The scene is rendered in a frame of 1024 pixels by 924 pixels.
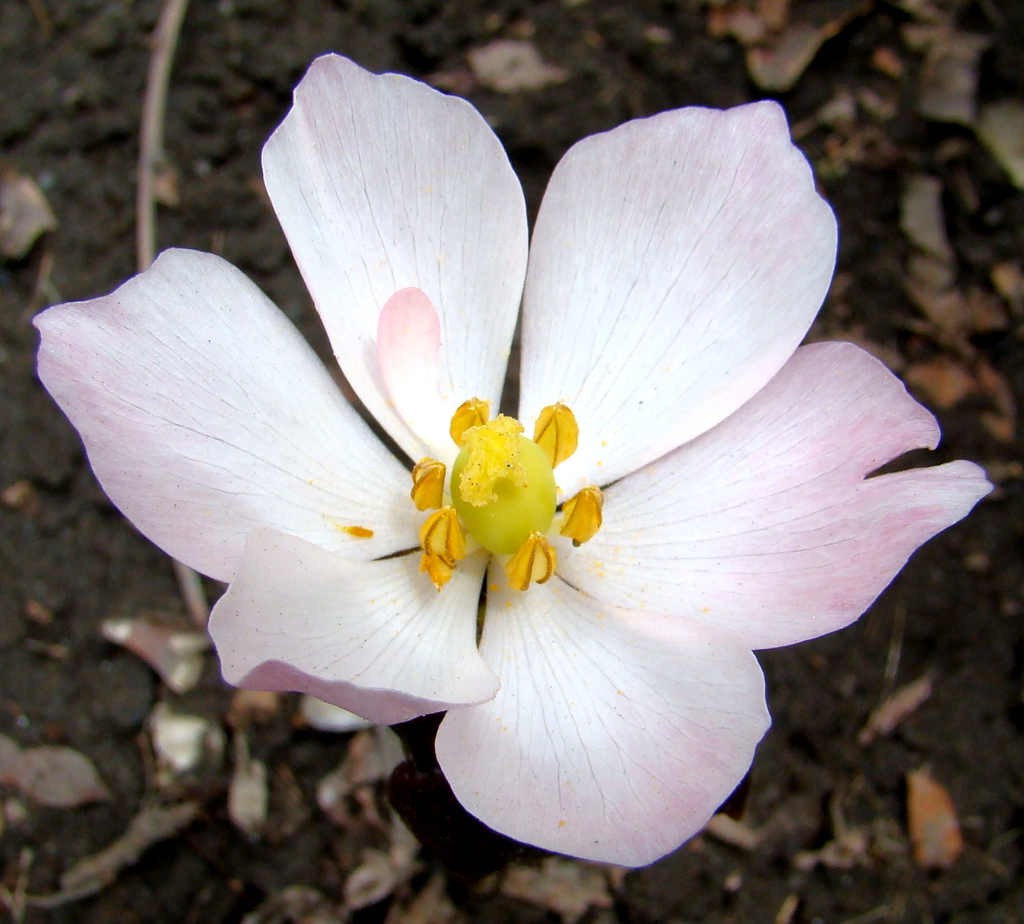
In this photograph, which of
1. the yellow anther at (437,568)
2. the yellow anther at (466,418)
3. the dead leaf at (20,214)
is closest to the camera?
the yellow anther at (437,568)

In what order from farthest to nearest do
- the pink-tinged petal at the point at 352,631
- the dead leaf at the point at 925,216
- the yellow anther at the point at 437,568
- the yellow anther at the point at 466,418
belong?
the dead leaf at the point at 925,216 < the yellow anther at the point at 466,418 < the yellow anther at the point at 437,568 < the pink-tinged petal at the point at 352,631

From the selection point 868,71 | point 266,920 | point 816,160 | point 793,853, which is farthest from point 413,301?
point 868,71

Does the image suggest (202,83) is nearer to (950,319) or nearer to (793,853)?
(950,319)

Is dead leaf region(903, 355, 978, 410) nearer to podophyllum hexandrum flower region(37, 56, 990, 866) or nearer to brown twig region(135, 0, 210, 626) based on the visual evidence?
podophyllum hexandrum flower region(37, 56, 990, 866)

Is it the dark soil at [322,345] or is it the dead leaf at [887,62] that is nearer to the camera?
the dark soil at [322,345]

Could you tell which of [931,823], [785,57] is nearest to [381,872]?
[931,823]

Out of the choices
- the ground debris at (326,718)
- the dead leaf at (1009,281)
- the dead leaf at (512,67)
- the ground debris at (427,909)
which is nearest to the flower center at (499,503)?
the ground debris at (326,718)

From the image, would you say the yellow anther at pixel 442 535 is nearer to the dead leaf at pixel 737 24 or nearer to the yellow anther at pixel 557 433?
the yellow anther at pixel 557 433
